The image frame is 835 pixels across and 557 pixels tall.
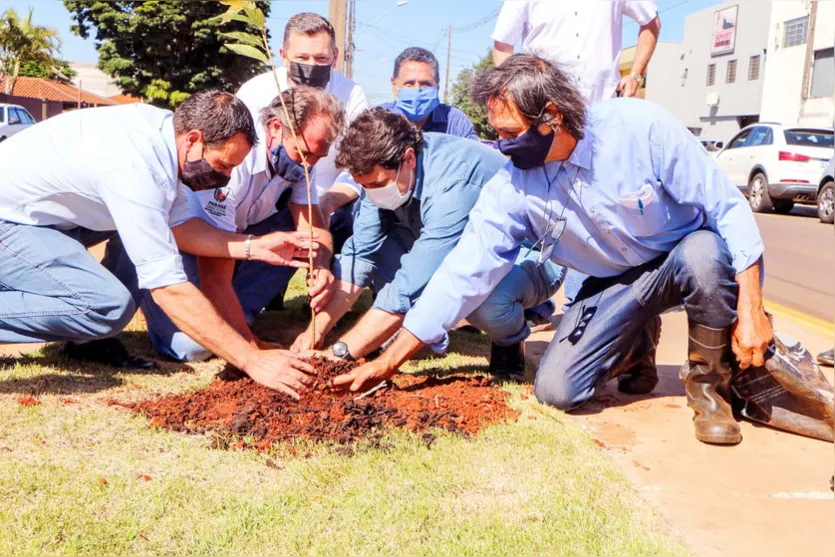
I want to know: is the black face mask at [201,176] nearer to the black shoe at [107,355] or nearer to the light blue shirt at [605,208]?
the light blue shirt at [605,208]

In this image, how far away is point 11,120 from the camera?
2186 cm

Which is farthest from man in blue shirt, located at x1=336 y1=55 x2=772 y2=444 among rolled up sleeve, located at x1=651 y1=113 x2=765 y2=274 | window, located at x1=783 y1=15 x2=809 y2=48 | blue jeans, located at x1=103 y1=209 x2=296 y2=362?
window, located at x1=783 y1=15 x2=809 y2=48

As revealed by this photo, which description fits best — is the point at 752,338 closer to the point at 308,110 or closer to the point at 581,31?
the point at 308,110

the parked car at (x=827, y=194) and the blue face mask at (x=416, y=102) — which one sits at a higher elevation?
the blue face mask at (x=416, y=102)

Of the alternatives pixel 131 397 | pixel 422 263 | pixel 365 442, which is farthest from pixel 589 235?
pixel 131 397

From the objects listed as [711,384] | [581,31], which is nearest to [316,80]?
[581,31]

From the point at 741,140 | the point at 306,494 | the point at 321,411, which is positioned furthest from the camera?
the point at 741,140

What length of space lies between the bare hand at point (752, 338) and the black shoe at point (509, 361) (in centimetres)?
122

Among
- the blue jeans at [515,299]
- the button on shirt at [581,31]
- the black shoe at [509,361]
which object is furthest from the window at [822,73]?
the black shoe at [509,361]

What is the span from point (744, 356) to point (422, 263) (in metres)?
1.48

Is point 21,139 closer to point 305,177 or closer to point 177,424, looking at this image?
point 305,177

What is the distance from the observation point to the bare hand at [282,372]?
148 inches

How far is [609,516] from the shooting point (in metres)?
2.83

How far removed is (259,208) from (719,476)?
2.81 meters
